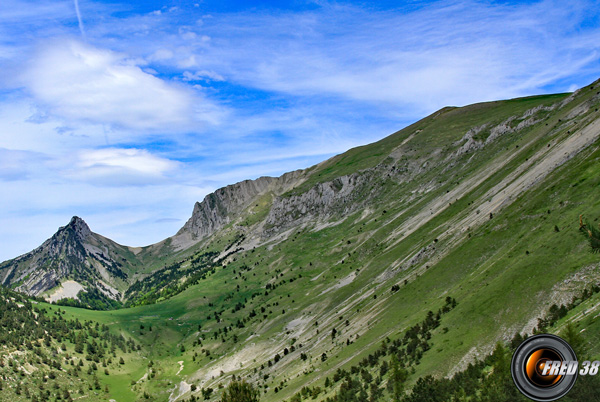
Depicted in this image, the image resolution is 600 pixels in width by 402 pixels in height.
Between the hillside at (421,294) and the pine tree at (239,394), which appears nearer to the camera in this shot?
the hillside at (421,294)

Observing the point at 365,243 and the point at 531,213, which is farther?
the point at 365,243

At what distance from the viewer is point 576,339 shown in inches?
1037

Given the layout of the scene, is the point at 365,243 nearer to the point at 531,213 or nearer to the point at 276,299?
the point at 276,299

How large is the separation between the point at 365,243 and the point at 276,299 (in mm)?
40311

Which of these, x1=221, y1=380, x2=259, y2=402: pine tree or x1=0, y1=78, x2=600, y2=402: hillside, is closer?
x1=0, y1=78, x2=600, y2=402: hillside

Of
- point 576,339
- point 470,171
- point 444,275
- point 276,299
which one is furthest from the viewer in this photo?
point 276,299

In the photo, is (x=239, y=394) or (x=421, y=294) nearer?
(x=239, y=394)

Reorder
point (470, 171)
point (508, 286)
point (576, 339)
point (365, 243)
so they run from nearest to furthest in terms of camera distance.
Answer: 1. point (576, 339)
2. point (508, 286)
3. point (470, 171)
4. point (365, 243)

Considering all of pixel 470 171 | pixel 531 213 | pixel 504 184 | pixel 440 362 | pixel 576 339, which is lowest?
pixel 440 362

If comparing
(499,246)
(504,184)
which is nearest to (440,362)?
(499,246)

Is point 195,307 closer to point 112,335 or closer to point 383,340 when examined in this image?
point 112,335

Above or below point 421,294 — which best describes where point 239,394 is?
below

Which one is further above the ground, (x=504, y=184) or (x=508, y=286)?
(x=504, y=184)

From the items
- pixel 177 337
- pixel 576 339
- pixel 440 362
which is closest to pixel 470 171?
pixel 440 362
